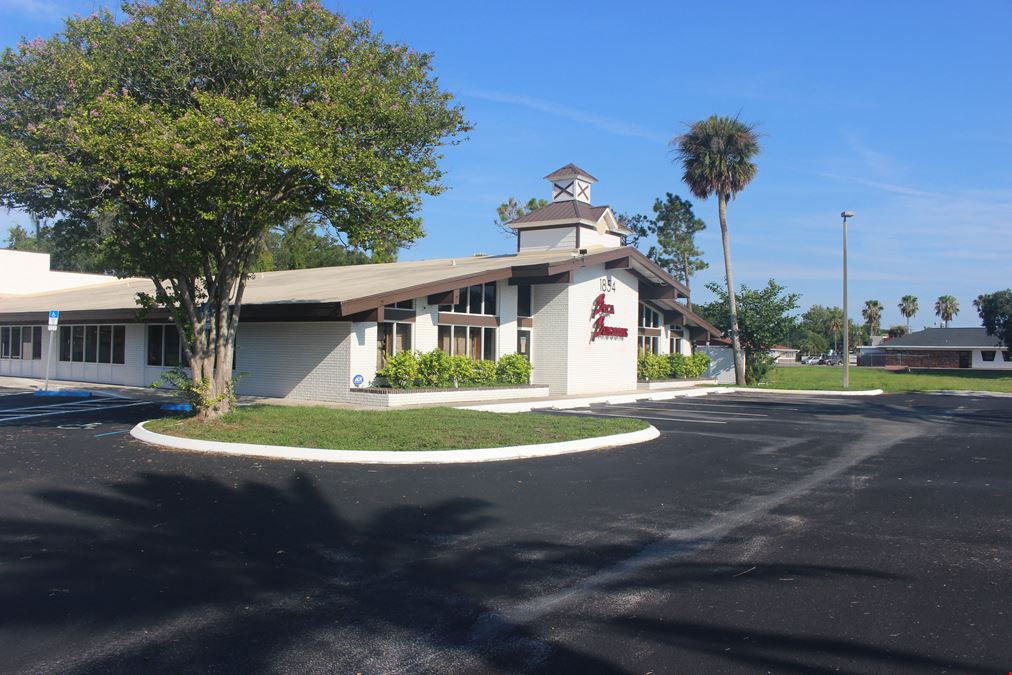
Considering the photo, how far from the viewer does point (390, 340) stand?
74.1 feet

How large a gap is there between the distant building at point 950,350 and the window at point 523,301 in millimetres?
62249

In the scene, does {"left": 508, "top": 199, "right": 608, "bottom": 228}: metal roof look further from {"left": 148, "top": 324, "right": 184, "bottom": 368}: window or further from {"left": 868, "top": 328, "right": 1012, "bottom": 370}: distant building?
{"left": 868, "top": 328, "right": 1012, "bottom": 370}: distant building

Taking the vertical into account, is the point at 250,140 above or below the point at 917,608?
above

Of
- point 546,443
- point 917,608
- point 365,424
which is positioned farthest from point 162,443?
point 917,608

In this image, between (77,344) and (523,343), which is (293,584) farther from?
(77,344)

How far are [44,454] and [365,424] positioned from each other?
17.1ft

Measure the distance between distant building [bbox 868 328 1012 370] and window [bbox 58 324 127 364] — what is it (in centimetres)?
7273

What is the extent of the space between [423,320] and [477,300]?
2.83 m

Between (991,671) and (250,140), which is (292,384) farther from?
(991,671)

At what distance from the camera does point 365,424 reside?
15.0 meters

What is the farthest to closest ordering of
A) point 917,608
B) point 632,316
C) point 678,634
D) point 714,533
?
point 632,316
point 714,533
point 917,608
point 678,634

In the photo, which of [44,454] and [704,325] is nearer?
[44,454]

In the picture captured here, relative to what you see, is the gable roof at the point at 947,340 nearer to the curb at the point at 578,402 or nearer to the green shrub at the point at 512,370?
the curb at the point at 578,402

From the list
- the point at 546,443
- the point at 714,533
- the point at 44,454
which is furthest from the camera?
the point at 546,443
